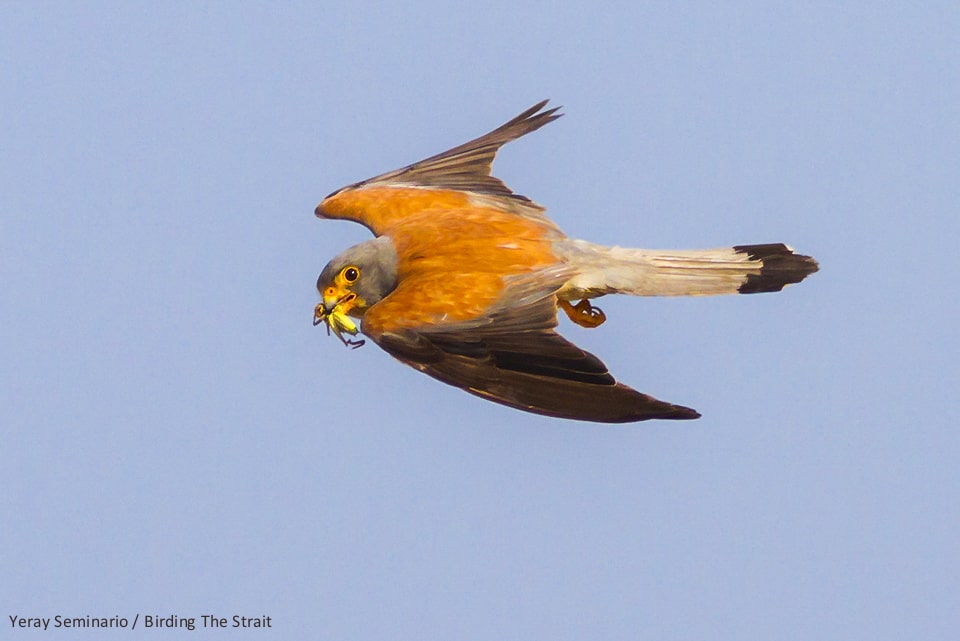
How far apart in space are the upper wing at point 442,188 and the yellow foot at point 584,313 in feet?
2.34

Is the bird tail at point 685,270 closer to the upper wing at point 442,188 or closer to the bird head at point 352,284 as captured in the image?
the upper wing at point 442,188

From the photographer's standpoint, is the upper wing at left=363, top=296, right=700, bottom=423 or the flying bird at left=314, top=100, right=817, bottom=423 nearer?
the upper wing at left=363, top=296, right=700, bottom=423

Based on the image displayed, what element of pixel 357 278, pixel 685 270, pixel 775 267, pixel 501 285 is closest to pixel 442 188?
pixel 357 278

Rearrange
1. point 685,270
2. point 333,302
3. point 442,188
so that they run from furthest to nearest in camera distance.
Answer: point 442,188 → point 333,302 → point 685,270

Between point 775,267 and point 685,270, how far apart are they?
23.6 inches

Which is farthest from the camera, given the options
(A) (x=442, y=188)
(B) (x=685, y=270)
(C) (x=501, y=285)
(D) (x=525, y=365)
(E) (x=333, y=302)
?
(A) (x=442, y=188)

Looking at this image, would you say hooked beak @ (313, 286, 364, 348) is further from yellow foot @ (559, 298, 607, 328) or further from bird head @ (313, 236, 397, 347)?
yellow foot @ (559, 298, 607, 328)

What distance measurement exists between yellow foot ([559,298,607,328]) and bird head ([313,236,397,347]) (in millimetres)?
1133

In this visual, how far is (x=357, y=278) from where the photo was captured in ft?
32.2

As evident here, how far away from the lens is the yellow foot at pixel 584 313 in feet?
33.0

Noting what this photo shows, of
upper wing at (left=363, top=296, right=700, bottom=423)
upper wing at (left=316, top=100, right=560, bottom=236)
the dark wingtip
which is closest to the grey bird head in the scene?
upper wing at (left=363, top=296, right=700, bottom=423)

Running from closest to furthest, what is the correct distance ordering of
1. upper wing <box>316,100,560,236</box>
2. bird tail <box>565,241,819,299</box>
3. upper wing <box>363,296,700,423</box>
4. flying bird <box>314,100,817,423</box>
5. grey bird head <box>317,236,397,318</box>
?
upper wing <box>363,296,700,423</box>
flying bird <box>314,100,817,423</box>
bird tail <box>565,241,819,299</box>
grey bird head <box>317,236,397,318</box>
upper wing <box>316,100,560,236</box>

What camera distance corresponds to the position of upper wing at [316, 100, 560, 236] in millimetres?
10703

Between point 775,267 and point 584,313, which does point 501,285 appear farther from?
point 775,267
